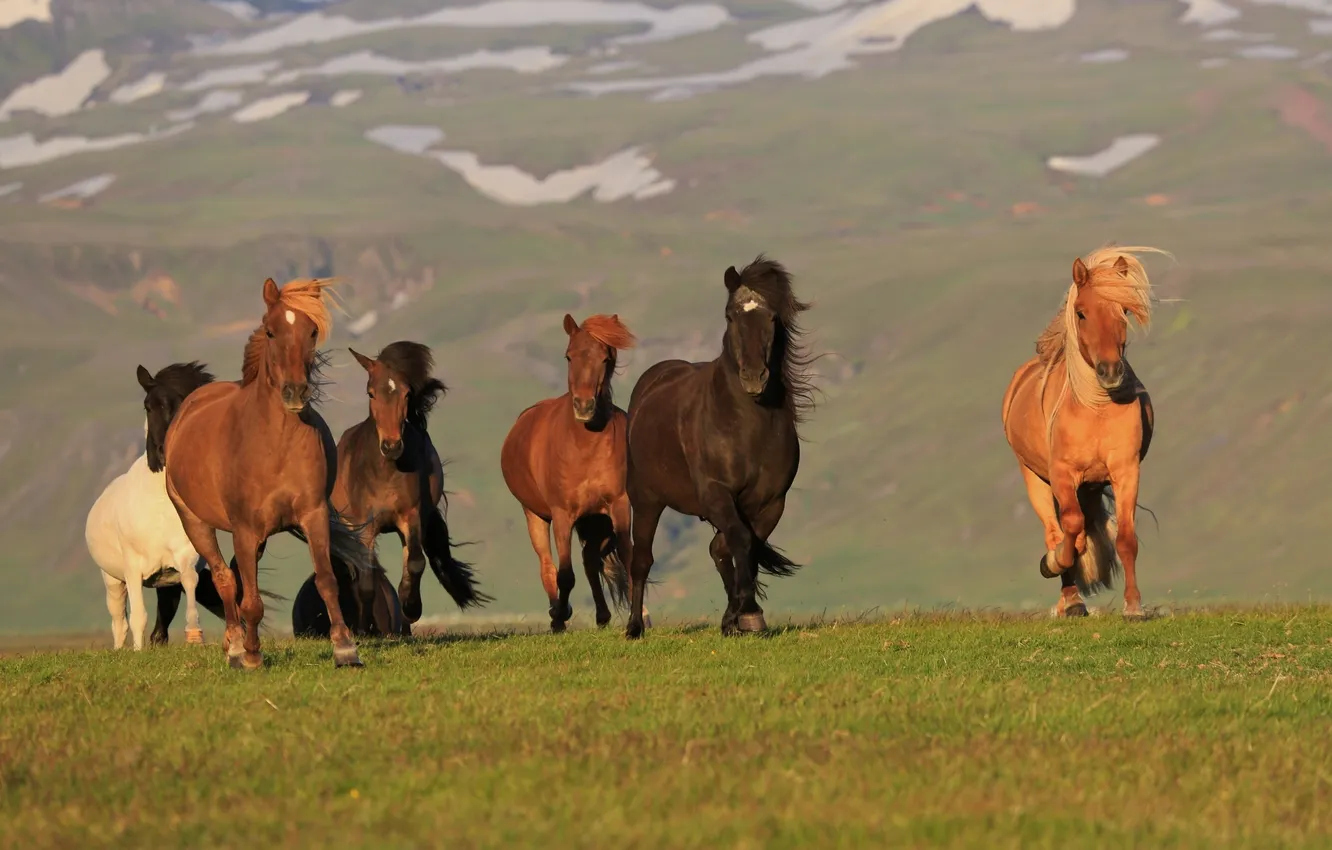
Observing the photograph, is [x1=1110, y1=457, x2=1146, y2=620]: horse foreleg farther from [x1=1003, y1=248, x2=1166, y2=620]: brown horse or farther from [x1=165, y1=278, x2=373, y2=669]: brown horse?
[x1=165, y1=278, x2=373, y2=669]: brown horse

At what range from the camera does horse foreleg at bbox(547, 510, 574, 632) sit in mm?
18594

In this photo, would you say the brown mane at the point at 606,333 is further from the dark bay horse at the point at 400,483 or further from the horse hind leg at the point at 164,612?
the horse hind leg at the point at 164,612

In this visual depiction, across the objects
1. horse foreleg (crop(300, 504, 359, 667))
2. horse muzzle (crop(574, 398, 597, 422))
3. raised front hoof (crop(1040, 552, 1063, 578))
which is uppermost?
horse muzzle (crop(574, 398, 597, 422))

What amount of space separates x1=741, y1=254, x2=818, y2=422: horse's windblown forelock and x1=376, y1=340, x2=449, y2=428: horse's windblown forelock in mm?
3806

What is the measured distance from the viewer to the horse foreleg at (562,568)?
1859cm

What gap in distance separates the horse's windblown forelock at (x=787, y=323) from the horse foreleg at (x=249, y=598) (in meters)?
4.36

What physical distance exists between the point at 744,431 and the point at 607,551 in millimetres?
5191

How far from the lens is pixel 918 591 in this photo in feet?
342

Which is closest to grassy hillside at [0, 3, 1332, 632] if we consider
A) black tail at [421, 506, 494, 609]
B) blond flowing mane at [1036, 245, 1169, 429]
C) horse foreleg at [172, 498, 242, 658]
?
black tail at [421, 506, 494, 609]

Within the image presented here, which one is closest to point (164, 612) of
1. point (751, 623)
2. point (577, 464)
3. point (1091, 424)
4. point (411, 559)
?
point (411, 559)

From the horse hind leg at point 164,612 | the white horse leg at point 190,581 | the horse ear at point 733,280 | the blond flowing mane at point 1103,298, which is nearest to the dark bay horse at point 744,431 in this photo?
the horse ear at point 733,280

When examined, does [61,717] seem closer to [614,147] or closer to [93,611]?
[93,611]

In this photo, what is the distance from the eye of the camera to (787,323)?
15.3 m

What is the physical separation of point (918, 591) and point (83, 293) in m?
83.4
